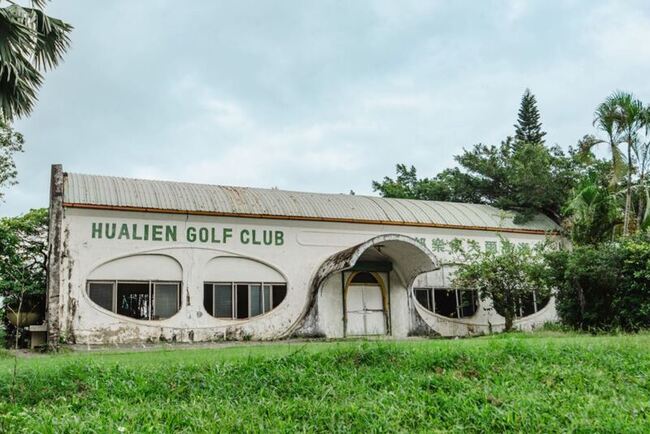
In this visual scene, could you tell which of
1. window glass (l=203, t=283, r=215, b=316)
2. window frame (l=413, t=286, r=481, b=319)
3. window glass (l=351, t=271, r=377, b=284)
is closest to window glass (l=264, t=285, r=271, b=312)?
window glass (l=203, t=283, r=215, b=316)

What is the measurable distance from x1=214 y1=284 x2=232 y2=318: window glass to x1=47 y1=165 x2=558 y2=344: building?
32 mm

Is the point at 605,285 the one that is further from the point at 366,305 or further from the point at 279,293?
the point at 279,293

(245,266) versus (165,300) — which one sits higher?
(245,266)

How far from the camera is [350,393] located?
7.43 m

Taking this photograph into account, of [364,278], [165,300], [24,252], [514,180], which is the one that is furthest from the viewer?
[514,180]

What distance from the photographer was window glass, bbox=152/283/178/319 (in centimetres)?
1788

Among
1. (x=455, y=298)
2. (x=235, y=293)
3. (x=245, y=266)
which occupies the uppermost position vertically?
(x=245, y=266)

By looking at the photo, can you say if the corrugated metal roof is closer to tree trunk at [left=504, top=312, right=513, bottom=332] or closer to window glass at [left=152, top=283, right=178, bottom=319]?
window glass at [left=152, top=283, right=178, bottom=319]

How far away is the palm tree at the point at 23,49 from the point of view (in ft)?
39.1

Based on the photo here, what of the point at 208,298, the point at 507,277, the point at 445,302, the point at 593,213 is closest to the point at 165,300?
the point at 208,298

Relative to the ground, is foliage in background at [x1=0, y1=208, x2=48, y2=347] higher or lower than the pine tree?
lower

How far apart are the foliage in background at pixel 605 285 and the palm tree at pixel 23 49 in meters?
14.7

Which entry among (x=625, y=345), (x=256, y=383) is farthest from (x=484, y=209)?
(x=256, y=383)

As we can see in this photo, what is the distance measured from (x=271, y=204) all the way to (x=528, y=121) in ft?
93.9
